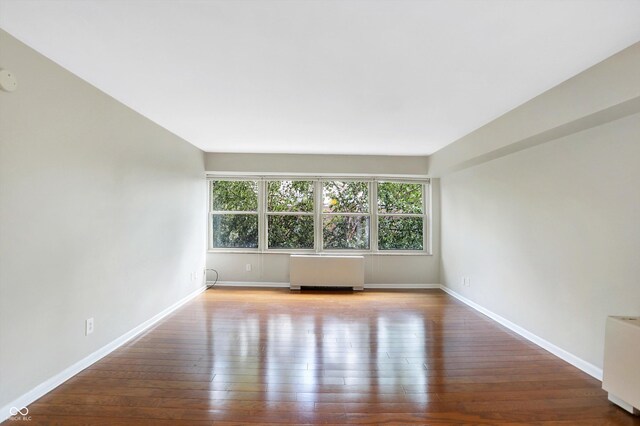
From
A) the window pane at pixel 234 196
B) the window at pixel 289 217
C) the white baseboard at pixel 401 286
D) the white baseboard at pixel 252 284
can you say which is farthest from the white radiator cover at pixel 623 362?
the window pane at pixel 234 196

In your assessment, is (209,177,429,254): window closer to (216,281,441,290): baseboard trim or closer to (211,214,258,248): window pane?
(211,214,258,248): window pane

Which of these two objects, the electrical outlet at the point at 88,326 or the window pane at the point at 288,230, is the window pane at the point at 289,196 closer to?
the window pane at the point at 288,230

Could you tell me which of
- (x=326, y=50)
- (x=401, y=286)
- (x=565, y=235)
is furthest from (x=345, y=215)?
(x=326, y=50)

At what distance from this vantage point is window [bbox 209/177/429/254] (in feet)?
18.0

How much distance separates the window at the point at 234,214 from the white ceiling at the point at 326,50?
2.37 m

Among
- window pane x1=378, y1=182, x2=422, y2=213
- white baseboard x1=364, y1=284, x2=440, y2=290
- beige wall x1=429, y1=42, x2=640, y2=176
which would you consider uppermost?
beige wall x1=429, y1=42, x2=640, y2=176

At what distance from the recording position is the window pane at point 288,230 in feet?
18.1

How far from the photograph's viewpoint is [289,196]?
5.54m

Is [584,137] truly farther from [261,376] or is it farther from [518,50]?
[261,376]

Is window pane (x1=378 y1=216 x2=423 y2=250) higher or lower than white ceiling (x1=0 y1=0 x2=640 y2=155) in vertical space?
lower

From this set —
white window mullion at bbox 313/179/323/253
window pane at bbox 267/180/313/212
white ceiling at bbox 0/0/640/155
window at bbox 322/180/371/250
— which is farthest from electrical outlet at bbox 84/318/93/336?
window at bbox 322/180/371/250

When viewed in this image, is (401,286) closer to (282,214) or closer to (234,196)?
(282,214)

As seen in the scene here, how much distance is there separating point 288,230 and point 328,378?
11.1 ft

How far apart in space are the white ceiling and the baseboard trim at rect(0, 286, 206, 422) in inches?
90.7
